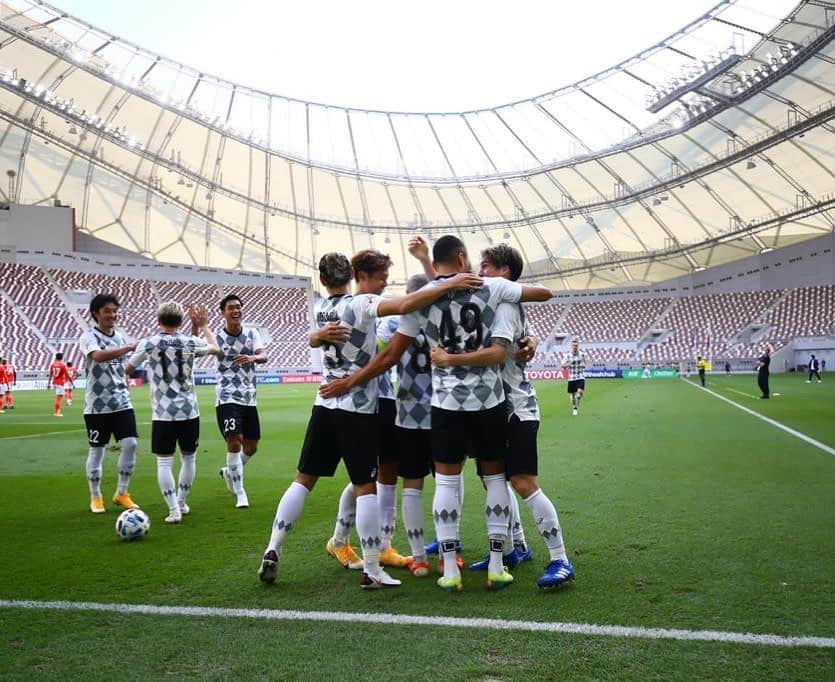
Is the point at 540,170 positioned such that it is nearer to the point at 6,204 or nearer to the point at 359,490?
the point at 6,204

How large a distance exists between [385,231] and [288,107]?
→ 1296cm

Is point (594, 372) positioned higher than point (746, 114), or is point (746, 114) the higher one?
point (746, 114)

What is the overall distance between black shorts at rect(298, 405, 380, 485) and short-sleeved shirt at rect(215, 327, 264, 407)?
2.78 meters

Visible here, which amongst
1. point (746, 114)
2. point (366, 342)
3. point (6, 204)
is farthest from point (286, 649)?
point (6, 204)

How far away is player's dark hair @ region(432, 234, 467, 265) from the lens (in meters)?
4.27

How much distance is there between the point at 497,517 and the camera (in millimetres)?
4316

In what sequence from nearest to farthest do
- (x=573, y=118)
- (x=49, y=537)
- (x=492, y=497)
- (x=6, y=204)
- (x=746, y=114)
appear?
(x=492, y=497)
(x=49, y=537)
(x=746, y=114)
(x=573, y=118)
(x=6, y=204)

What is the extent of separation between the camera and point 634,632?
3.38 meters

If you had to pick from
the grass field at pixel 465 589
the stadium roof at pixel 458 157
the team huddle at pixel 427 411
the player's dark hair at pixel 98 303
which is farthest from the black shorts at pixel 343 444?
the stadium roof at pixel 458 157

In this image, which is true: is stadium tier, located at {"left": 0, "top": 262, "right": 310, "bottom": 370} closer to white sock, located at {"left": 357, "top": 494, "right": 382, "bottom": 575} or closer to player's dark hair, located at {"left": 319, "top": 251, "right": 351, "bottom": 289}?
player's dark hair, located at {"left": 319, "top": 251, "right": 351, "bottom": 289}

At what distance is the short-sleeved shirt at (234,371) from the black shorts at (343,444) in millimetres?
2780

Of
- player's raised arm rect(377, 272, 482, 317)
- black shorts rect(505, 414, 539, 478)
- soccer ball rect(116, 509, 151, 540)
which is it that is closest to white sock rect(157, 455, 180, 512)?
soccer ball rect(116, 509, 151, 540)

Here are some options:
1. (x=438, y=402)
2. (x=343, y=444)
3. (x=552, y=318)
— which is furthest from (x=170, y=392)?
(x=552, y=318)

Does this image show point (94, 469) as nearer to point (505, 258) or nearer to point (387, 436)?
point (387, 436)
